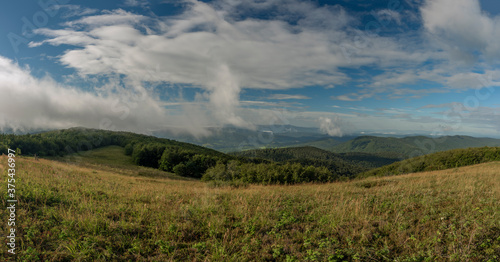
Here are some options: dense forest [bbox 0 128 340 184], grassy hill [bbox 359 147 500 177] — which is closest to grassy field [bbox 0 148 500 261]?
dense forest [bbox 0 128 340 184]

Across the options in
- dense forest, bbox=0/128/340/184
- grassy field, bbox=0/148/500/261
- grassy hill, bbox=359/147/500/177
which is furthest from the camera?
grassy hill, bbox=359/147/500/177

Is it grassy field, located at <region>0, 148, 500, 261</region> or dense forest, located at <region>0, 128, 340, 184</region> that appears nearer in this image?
grassy field, located at <region>0, 148, 500, 261</region>

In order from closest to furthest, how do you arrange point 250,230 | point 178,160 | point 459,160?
point 250,230 → point 459,160 → point 178,160

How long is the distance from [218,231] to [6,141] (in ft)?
320

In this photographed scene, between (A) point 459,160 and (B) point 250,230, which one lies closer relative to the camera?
(B) point 250,230

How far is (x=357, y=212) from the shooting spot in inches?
311

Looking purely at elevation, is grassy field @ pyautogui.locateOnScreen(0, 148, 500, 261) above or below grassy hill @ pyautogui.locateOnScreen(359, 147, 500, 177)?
above

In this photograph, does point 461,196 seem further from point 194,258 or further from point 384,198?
point 194,258

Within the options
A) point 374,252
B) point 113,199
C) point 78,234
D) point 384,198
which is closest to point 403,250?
point 374,252

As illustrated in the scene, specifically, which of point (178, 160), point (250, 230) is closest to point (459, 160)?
point (250, 230)

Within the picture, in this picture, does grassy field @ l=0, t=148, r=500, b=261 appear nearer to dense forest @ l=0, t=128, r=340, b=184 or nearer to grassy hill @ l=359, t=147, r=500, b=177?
dense forest @ l=0, t=128, r=340, b=184

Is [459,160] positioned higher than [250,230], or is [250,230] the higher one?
[250,230]

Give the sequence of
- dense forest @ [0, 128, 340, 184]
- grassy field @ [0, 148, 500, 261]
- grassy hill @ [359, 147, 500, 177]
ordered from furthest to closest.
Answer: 1. grassy hill @ [359, 147, 500, 177]
2. dense forest @ [0, 128, 340, 184]
3. grassy field @ [0, 148, 500, 261]

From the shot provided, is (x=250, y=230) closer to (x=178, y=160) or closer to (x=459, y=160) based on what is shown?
(x=459, y=160)
